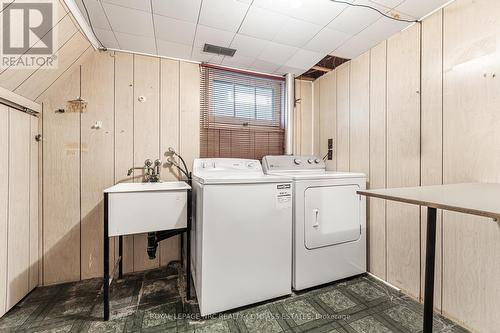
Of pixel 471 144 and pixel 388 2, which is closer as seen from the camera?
pixel 471 144


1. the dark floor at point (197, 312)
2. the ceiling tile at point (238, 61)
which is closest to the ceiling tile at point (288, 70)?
the ceiling tile at point (238, 61)

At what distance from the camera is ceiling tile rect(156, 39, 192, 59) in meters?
2.12

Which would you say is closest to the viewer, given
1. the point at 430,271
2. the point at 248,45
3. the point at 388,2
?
the point at 430,271

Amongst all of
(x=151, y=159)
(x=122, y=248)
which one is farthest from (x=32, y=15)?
(x=122, y=248)

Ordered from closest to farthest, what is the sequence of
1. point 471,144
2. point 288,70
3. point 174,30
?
1. point 471,144
2. point 174,30
3. point 288,70

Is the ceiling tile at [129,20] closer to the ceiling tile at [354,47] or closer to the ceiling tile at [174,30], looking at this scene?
the ceiling tile at [174,30]

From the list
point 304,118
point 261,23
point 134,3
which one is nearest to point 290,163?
point 304,118

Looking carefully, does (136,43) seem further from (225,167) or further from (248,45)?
(225,167)

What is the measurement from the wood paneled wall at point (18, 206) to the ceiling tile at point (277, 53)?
7.06 feet

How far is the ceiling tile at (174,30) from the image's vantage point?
1.78 meters

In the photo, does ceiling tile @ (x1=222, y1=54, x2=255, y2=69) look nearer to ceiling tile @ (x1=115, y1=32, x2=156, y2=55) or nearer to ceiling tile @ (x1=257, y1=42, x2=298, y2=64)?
ceiling tile @ (x1=257, y1=42, x2=298, y2=64)

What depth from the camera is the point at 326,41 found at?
210 cm

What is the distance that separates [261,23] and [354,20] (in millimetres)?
743

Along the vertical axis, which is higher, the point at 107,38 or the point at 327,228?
the point at 107,38
